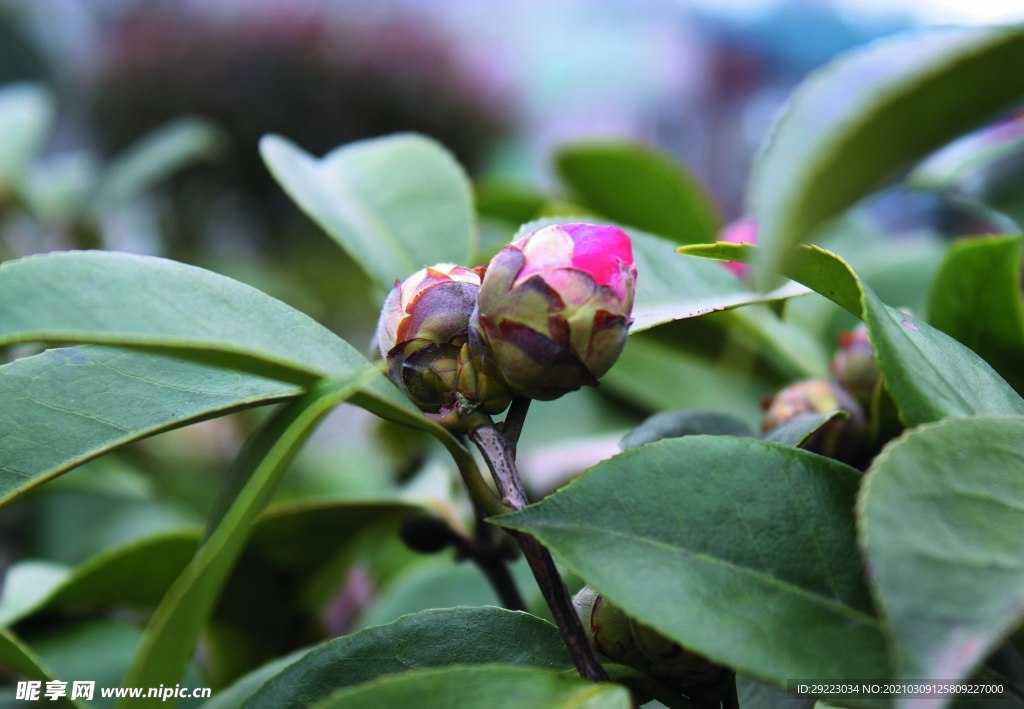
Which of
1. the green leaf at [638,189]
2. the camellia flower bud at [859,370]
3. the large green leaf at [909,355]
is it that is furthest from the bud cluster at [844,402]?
the green leaf at [638,189]

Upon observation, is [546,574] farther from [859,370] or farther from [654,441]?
[859,370]

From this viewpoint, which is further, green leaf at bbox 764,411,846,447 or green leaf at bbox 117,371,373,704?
green leaf at bbox 764,411,846,447

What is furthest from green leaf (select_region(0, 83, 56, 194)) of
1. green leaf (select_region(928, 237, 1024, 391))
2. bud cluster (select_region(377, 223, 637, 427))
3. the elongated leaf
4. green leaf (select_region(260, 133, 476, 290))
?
green leaf (select_region(928, 237, 1024, 391))

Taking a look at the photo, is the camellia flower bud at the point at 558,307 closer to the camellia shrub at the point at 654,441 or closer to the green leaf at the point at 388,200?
the camellia shrub at the point at 654,441

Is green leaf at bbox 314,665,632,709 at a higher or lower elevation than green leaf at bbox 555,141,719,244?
lower

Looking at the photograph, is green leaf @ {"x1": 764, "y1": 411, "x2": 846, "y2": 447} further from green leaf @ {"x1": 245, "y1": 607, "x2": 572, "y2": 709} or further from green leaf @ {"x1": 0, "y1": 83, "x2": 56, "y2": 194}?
green leaf @ {"x1": 0, "y1": 83, "x2": 56, "y2": 194}

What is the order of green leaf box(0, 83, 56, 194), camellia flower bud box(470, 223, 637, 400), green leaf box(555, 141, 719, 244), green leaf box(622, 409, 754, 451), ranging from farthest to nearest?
green leaf box(0, 83, 56, 194) → green leaf box(555, 141, 719, 244) → green leaf box(622, 409, 754, 451) → camellia flower bud box(470, 223, 637, 400)

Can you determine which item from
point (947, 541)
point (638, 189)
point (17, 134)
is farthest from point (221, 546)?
point (17, 134)
